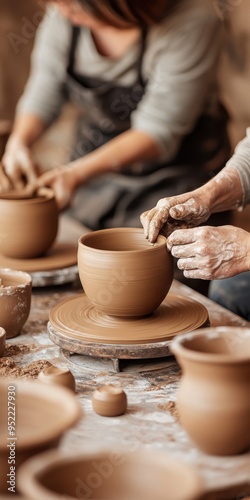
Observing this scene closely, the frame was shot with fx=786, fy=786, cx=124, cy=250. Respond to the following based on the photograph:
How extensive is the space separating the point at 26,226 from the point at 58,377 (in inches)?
39.0

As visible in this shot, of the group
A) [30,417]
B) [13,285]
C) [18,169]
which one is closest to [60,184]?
[18,169]

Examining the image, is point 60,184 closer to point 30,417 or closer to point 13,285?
point 13,285

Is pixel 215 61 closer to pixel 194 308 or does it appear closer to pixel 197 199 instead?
pixel 197 199

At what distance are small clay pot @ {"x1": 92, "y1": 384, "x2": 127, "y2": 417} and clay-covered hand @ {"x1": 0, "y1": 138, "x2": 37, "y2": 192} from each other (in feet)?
5.48

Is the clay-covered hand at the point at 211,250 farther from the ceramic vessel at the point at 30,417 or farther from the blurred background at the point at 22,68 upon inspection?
the blurred background at the point at 22,68

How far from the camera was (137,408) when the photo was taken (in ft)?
5.97

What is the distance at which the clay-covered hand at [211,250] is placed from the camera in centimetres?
214

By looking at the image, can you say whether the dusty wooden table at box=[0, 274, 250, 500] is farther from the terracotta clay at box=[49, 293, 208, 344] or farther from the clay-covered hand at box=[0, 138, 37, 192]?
the clay-covered hand at box=[0, 138, 37, 192]

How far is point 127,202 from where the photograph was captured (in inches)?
160

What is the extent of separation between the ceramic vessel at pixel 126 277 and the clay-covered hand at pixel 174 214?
0.17ft

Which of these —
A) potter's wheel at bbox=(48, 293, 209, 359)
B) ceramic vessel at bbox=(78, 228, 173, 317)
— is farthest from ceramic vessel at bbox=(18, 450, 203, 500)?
ceramic vessel at bbox=(78, 228, 173, 317)

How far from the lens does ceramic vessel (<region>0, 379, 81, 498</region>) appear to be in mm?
1322

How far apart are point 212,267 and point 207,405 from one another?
69cm

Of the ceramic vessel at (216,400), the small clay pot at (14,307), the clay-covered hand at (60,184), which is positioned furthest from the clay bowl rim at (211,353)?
the clay-covered hand at (60,184)
